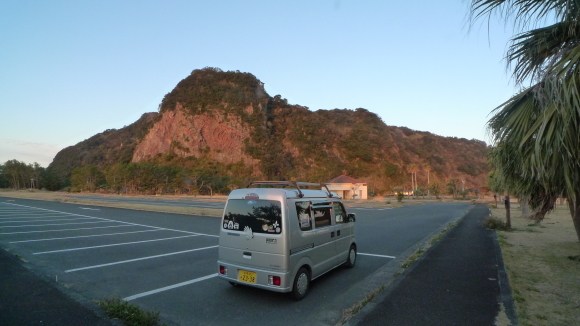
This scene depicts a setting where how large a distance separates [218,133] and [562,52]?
9813cm

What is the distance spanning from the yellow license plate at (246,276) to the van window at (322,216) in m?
1.46

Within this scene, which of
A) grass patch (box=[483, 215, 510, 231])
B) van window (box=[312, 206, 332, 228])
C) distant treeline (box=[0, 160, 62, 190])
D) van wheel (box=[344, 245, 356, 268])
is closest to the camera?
van window (box=[312, 206, 332, 228])

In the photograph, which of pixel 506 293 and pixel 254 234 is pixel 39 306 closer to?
pixel 254 234

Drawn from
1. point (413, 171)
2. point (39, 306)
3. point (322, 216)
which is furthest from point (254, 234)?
point (413, 171)

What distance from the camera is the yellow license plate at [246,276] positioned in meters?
5.54

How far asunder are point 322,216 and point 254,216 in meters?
1.45

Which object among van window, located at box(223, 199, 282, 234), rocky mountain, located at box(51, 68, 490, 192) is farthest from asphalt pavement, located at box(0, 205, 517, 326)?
rocky mountain, located at box(51, 68, 490, 192)

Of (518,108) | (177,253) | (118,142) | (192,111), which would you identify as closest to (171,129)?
(192,111)

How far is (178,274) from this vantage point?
7.30 metres

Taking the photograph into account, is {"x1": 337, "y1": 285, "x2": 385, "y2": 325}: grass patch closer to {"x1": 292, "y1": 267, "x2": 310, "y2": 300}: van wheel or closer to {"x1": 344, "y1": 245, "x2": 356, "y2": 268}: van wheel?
{"x1": 292, "y1": 267, "x2": 310, "y2": 300}: van wheel

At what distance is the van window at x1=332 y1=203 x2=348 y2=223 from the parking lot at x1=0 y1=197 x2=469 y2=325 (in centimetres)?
113

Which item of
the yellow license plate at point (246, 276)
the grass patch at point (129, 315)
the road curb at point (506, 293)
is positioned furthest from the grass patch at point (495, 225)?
the grass patch at point (129, 315)

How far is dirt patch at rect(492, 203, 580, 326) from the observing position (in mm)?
4766

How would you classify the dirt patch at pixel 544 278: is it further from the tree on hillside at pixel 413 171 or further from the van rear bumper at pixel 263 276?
the tree on hillside at pixel 413 171
